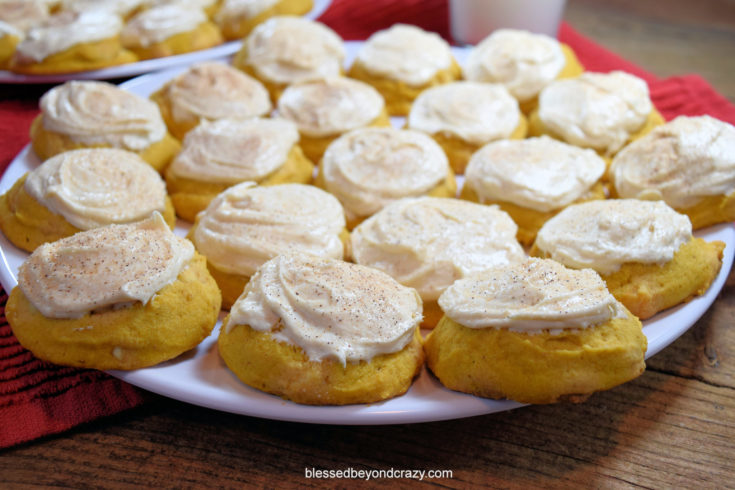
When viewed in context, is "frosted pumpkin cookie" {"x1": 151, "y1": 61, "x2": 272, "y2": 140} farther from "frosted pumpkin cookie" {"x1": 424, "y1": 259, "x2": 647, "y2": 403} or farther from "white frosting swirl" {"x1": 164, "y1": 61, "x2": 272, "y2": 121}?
"frosted pumpkin cookie" {"x1": 424, "y1": 259, "x2": 647, "y2": 403}

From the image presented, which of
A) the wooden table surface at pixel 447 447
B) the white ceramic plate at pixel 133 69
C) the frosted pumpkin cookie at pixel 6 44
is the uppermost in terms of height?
the frosted pumpkin cookie at pixel 6 44

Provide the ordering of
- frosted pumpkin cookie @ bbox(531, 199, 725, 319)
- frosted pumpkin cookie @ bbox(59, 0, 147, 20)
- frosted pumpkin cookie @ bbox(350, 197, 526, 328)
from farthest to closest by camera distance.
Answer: frosted pumpkin cookie @ bbox(59, 0, 147, 20) → frosted pumpkin cookie @ bbox(350, 197, 526, 328) → frosted pumpkin cookie @ bbox(531, 199, 725, 319)

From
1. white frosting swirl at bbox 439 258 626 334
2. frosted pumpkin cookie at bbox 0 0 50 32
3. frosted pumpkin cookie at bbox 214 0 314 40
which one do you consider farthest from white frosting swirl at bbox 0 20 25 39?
white frosting swirl at bbox 439 258 626 334

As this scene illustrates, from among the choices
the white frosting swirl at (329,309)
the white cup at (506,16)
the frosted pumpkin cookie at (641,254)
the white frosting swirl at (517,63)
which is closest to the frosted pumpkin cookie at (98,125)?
the white frosting swirl at (329,309)

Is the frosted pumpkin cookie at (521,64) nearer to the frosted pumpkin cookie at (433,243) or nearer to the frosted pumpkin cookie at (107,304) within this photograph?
the frosted pumpkin cookie at (433,243)

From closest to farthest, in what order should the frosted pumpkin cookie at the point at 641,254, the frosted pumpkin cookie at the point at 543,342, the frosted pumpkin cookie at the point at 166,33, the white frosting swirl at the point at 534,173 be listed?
the frosted pumpkin cookie at the point at 543,342 → the frosted pumpkin cookie at the point at 641,254 → the white frosting swirl at the point at 534,173 → the frosted pumpkin cookie at the point at 166,33

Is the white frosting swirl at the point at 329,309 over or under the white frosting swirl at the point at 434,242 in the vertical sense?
over

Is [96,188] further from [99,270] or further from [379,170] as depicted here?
[379,170]

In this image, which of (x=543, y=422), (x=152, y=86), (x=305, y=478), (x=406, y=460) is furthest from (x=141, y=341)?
(x=152, y=86)
